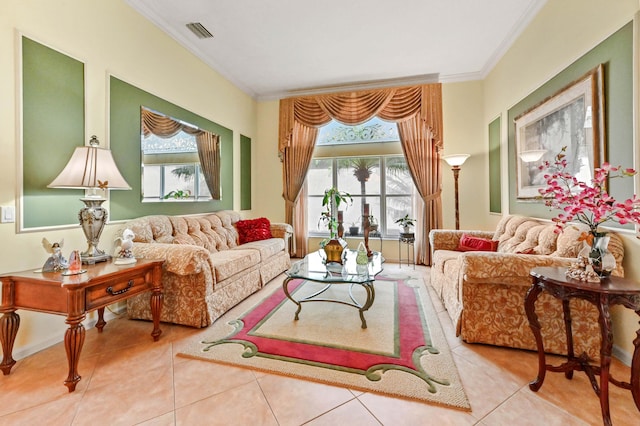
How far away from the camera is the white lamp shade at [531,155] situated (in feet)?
9.30

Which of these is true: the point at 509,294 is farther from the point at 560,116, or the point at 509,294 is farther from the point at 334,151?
the point at 334,151

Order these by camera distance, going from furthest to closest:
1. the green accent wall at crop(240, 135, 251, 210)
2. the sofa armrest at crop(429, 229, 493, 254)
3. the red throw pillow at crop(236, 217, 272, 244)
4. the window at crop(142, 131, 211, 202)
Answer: the green accent wall at crop(240, 135, 251, 210) < the red throw pillow at crop(236, 217, 272, 244) < the sofa armrest at crop(429, 229, 493, 254) < the window at crop(142, 131, 211, 202)

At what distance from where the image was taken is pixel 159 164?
10.4 feet

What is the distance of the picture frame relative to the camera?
6.85 feet

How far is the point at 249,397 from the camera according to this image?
1.55 meters

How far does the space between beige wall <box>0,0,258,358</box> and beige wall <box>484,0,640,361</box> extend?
4075mm

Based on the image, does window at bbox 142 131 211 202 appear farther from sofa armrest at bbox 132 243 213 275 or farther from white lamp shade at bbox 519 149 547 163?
white lamp shade at bbox 519 149 547 163

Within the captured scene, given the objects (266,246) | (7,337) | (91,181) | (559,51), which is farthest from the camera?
(266,246)

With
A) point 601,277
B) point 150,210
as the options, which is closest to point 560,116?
point 601,277

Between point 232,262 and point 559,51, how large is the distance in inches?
145

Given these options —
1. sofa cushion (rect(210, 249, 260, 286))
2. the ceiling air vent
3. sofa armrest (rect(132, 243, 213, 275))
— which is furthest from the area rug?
the ceiling air vent

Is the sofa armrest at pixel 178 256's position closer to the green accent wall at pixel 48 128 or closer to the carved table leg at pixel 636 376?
the green accent wall at pixel 48 128

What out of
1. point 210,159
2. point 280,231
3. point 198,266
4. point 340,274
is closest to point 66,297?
point 198,266

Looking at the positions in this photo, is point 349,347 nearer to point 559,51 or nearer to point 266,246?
point 266,246
